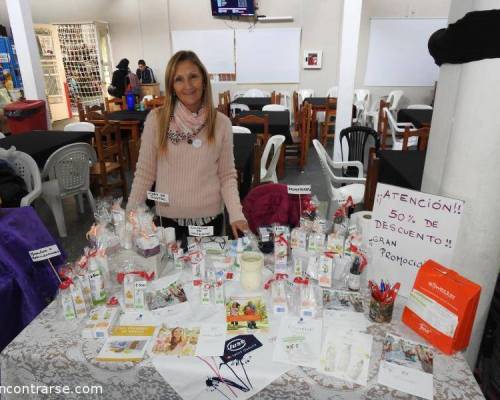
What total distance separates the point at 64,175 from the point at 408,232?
9.26 feet

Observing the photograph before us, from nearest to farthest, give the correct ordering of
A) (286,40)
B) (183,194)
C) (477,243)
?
(477,243) < (183,194) < (286,40)

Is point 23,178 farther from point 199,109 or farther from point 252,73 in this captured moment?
point 252,73

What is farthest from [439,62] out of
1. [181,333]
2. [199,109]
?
[181,333]

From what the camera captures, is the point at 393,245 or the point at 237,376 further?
the point at 393,245

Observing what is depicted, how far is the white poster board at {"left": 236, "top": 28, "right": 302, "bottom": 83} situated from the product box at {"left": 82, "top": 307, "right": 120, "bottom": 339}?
24.1 feet

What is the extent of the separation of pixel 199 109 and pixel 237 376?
3.53 ft

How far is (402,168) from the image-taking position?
2328mm

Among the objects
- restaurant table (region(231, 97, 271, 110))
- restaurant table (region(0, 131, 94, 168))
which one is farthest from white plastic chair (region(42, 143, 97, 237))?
restaurant table (region(231, 97, 271, 110))

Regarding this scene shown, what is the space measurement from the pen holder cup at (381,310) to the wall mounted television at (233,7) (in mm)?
7352

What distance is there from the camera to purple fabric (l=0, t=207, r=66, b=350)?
140 cm

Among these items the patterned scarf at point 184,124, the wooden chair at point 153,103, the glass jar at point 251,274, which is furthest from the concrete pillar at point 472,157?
the wooden chair at point 153,103

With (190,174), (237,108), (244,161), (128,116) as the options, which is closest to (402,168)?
(244,161)

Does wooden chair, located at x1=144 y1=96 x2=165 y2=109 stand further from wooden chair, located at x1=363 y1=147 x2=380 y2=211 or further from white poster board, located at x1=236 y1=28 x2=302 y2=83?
wooden chair, located at x1=363 y1=147 x2=380 y2=211

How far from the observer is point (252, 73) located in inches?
306
